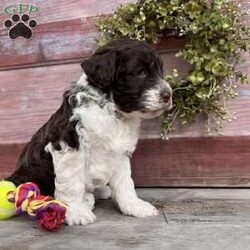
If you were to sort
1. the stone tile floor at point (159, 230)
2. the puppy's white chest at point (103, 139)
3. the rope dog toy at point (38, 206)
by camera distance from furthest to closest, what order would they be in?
the puppy's white chest at point (103, 139) < the rope dog toy at point (38, 206) < the stone tile floor at point (159, 230)

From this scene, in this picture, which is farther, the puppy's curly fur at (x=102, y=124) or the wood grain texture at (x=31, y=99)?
the wood grain texture at (x=31, y=99)

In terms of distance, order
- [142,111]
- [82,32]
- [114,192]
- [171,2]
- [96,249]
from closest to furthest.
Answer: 1. [96,249]
2. [142,111]
3. [114,192]
4. [171,2]
5. [82,32]

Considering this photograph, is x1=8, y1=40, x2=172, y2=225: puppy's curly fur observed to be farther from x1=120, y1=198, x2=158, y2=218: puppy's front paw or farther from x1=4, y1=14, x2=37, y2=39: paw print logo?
x1=4, y1=14, x2=37, y2=39: paw print logo

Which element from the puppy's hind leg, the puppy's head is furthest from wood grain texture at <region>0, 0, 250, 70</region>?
the puppy's hind leg

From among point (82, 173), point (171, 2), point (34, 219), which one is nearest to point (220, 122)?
point (171, 2)

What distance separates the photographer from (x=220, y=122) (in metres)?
3.64

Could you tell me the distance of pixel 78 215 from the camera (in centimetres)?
288

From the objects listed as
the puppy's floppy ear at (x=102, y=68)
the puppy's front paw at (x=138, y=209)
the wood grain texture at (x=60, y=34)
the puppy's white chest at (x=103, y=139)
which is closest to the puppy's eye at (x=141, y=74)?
the puppy's floppy ear at (x=102, y=68)

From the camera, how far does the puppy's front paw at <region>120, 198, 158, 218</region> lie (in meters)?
3.02

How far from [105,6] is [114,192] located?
1501 mm

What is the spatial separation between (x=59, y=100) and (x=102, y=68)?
1240mm

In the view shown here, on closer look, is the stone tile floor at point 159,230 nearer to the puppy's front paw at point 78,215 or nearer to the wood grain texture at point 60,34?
the puppy's front paw at point 78,215

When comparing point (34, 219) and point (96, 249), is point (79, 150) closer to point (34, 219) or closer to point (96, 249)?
point (34, 219)

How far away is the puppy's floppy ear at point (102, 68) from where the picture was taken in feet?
9.31
